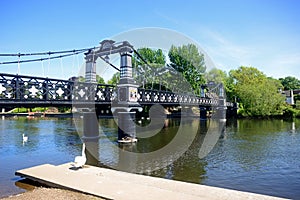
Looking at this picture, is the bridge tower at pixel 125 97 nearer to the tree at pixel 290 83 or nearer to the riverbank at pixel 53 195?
the riverbank at pixel 53 195

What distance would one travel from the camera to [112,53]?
23.2 metres

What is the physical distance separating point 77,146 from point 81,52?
10570mm

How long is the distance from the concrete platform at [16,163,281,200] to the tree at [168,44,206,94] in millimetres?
48714

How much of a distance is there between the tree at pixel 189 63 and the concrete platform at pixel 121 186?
48714 mm

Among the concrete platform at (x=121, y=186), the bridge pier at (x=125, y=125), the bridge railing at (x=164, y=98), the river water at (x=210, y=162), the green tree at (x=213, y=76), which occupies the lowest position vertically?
the river water at (x=210, y=162)

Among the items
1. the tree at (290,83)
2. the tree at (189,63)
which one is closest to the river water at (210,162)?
the tree at (189,63)

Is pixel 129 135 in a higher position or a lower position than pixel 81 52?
lower

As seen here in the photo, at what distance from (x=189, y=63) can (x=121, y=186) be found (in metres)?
51.9

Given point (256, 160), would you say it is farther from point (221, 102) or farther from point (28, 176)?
point (221, 102)

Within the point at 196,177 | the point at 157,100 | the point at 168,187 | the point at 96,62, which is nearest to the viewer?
the point at 168,187

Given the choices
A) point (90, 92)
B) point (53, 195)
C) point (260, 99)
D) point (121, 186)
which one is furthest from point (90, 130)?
point (260, 99)

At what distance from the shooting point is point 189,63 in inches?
2308

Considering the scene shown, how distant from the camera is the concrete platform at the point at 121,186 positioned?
319 inches

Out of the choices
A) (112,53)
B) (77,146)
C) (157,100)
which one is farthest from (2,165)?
(157,100)
